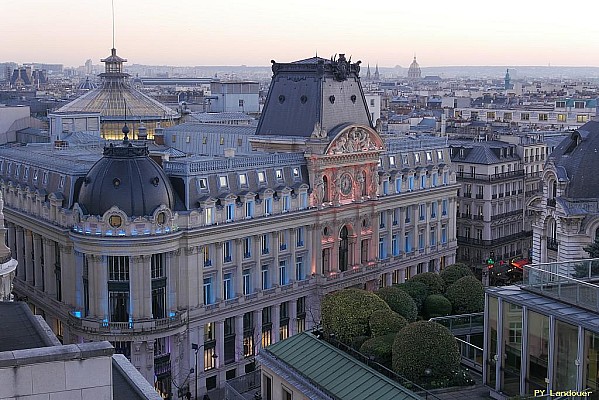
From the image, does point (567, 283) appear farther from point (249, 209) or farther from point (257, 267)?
point (249, 209)

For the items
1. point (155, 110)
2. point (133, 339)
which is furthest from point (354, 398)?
point (155, 110)

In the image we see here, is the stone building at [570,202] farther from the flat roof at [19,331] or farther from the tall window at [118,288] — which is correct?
the flat roof at [19,331]

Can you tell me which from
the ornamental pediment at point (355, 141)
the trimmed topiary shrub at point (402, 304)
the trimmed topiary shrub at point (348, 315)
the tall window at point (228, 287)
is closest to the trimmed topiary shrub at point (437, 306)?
the trimmed topiary shrub at point (402, 304)

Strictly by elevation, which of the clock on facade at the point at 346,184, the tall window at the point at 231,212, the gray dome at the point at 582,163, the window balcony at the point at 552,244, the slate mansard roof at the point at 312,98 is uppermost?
the slate mansard roof at the point at 312,98

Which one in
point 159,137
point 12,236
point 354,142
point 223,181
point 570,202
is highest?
point 354,142

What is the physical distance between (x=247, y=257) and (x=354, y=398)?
43.8m

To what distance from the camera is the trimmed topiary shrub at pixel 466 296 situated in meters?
70.5

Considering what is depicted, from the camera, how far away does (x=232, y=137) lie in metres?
118

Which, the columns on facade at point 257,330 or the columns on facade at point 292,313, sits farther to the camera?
the columns on facade at point 292,313

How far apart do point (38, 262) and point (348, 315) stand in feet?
148

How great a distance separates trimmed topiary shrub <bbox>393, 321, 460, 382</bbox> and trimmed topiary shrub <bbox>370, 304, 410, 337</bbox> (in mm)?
6943

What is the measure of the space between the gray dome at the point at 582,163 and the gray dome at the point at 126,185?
3792 centimetres

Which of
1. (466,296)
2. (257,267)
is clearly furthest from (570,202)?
(257,267)

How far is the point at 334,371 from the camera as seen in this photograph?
52.6 meters
